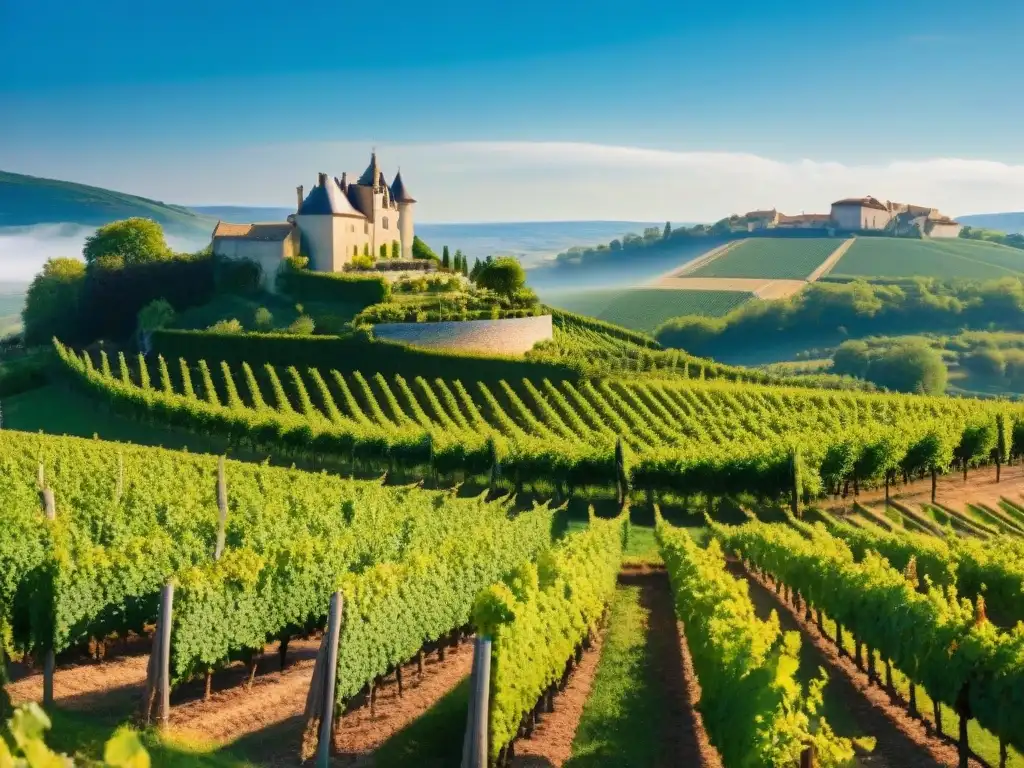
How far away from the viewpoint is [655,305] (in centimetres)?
13825

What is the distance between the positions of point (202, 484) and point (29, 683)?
1181 centimetres

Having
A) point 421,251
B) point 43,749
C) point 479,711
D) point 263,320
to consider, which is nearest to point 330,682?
point 479,711

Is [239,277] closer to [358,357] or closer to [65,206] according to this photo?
[358,357]

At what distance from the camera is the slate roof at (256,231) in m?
64.2

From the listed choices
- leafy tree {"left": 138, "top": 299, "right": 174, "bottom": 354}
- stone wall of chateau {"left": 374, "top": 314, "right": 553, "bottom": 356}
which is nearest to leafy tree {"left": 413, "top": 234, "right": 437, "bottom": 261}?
leafy tree {"left": 138, "top": 299, "right": 174, "bottom": 354}

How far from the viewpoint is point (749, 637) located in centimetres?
1305

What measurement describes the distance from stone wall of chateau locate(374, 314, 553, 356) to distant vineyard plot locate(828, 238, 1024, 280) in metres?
99.2

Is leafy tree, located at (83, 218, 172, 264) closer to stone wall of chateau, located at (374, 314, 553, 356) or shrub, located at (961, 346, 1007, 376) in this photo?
stone wall of chateau, located at (374, 314, 553, 356)

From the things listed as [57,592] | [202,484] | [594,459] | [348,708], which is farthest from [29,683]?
[594,459]

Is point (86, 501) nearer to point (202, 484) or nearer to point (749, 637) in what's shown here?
point (202, 484)

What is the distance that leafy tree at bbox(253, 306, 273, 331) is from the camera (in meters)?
57.4

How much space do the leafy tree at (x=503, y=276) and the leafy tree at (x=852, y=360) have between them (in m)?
62.3

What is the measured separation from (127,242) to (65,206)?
129604 millimetres

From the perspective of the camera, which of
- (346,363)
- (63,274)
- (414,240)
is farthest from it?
(414,240)
